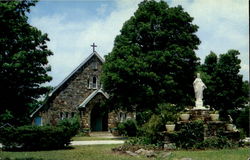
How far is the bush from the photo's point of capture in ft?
63.1

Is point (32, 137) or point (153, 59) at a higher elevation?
point (153, 59)

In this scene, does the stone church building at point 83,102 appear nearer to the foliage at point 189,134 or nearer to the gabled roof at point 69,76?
the gabled roof at point 69,76

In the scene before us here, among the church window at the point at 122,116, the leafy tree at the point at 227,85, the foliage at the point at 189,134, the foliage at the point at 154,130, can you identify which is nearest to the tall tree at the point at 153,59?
the church window at the point at 122,116

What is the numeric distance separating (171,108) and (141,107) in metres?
10.1

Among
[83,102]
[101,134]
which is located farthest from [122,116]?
[83,102]

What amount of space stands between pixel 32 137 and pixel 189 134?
8.82m

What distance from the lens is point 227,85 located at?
150ft

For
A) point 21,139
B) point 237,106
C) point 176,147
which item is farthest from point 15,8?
point 237,106

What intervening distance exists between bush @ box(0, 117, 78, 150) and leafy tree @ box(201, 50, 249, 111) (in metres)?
28.4

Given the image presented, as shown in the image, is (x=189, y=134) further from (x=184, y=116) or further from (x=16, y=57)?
(x=16, y=57)

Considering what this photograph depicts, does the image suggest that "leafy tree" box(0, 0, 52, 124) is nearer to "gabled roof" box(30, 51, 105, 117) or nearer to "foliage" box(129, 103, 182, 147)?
"foliage" box(129, 103, 182, 147)

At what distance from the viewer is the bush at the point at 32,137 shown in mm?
19219

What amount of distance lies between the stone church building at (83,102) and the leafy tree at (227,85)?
39.9 ft

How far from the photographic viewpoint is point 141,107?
3170 centimetres
